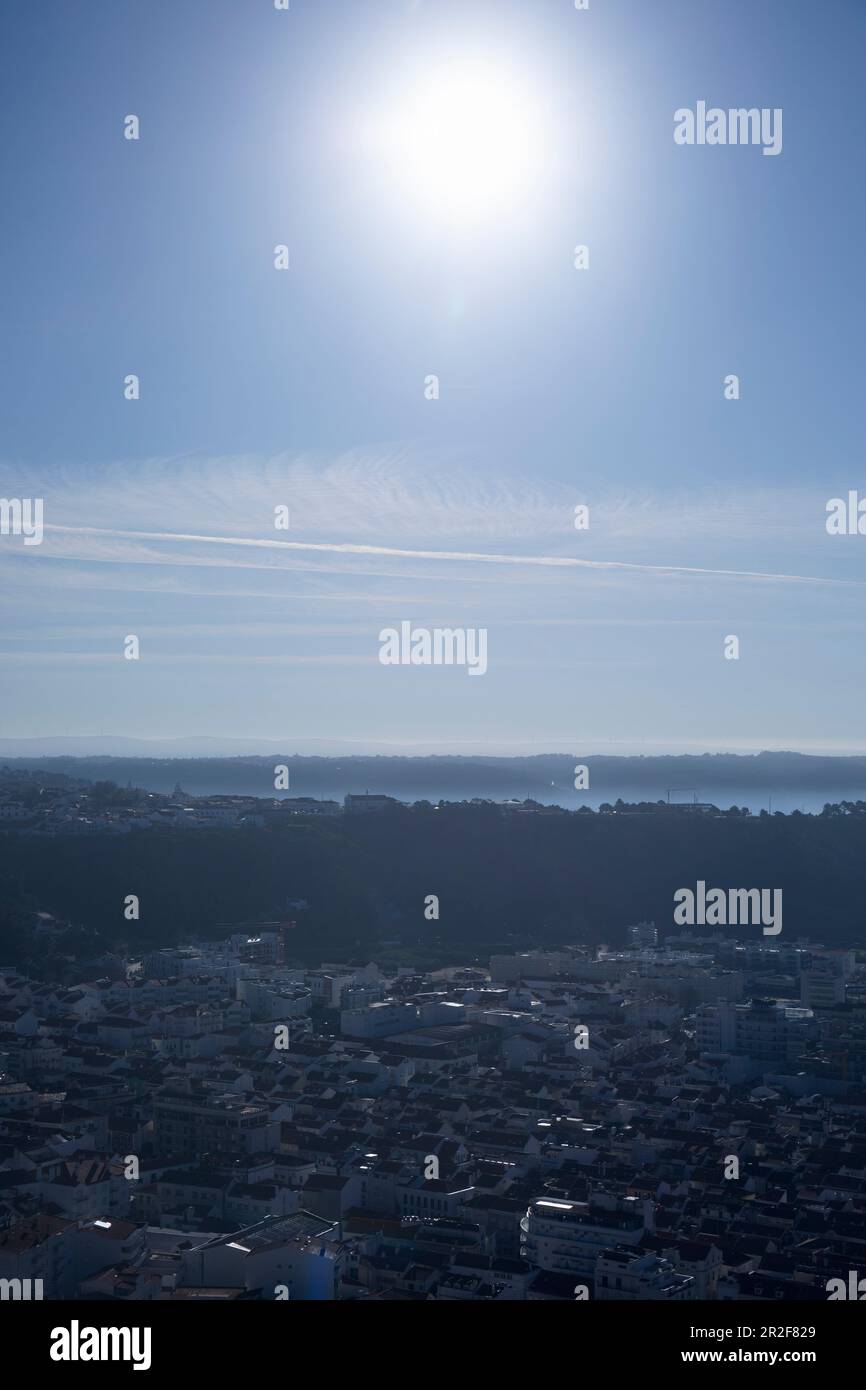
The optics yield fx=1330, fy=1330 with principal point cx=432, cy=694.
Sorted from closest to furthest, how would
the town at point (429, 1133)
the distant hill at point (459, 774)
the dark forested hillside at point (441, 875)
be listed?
the town at point (429, 1133) < the dark forested hillside at point (441, 875) < the distant hill at point (459, 774)

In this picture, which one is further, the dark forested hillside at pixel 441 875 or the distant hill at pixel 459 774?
the distant hill at pixel 459 774

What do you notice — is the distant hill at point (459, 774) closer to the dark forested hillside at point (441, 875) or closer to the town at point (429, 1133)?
the dark forested hillside at point (441, 875)

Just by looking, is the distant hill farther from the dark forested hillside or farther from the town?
the town

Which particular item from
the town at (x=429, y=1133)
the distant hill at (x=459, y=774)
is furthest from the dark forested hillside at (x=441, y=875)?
the distant hill at (x=459, y=774)

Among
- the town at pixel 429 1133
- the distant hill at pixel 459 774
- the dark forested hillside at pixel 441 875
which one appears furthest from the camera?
the distant hill at pixel 459 774

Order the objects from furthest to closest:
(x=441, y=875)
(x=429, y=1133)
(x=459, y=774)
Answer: (x=459, y=774) < (x=441, y=875) < (x=429, y=1133)

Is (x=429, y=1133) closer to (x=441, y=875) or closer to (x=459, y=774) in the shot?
(x=441, y=875)

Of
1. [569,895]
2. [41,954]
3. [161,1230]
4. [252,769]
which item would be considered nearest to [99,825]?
[41,954]

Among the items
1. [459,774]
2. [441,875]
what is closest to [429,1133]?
[441,875]
